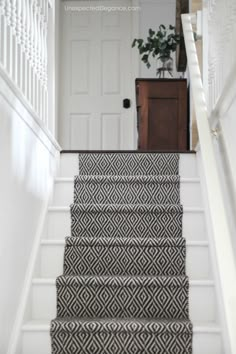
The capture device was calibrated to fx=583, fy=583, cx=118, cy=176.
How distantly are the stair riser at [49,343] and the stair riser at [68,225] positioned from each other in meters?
0.72

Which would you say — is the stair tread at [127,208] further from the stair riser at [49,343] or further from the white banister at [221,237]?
the stair riser at [49,343]

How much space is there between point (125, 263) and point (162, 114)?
221cm

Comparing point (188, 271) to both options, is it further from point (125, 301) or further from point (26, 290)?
point (26, 290)

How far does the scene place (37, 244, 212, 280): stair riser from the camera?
2.87 m

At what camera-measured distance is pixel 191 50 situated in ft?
11.1

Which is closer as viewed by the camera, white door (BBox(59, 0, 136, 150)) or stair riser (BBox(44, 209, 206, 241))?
stair riser (BBox(44, 209, 206, 241))

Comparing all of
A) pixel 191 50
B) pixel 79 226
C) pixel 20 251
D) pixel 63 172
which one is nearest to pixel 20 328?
pixel 20 251

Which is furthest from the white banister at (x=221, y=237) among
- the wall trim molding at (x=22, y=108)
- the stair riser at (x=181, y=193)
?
the wall trim molding at (x=22, y=108)

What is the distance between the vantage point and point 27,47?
278cm

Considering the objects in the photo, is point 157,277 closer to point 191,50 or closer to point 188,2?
point 191,50

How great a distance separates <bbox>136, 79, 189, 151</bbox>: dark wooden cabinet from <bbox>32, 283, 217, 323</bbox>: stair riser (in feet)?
7.35

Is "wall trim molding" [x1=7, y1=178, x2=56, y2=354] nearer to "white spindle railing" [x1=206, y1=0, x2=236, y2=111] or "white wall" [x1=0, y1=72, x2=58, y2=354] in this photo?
"white wall" [x1=0, y1=72, x2=58, y2=354]

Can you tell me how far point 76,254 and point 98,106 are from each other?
3.33m

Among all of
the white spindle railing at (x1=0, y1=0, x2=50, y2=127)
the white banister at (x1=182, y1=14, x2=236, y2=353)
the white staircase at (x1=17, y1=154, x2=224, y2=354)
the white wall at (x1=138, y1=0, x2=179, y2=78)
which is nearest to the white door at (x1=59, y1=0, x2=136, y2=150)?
the white wall at (x1=138, y1=0, x2=179, y2=78)
